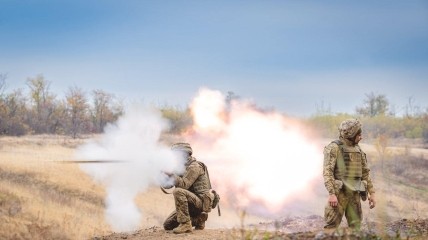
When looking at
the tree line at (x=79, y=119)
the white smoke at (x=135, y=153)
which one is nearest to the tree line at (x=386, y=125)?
the tree line at (x=79, y=119)

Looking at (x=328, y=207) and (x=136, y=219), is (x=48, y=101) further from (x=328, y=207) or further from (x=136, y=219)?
(x=328, y=207)

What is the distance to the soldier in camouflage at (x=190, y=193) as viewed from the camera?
12.2 metres

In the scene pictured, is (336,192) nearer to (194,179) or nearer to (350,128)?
(350,128)

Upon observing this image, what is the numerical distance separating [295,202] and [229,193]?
3920mm

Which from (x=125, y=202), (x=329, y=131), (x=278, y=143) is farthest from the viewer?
(x=329, y=131)

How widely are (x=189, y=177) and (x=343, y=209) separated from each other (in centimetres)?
333

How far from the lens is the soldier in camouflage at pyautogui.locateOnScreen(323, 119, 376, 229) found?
34.0 ft

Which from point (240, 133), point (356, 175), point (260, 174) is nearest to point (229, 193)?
point (260, 174)

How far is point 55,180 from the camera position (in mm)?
23797

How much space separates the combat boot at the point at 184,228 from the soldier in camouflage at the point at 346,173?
10.7 feet

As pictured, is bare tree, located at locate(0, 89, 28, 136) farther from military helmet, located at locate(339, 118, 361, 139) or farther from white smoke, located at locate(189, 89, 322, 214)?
military helmet, located at locate(339, 118, 361, 139)

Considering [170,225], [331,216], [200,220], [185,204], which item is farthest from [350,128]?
[170,225]

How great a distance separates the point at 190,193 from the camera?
1232cm

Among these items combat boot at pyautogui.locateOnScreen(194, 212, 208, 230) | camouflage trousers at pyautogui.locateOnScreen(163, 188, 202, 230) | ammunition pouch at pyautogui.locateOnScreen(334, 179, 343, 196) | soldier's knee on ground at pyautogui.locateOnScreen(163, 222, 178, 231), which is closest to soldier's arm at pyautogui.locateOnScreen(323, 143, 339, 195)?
ammunition pouch at pyautogui.locateOnScreen(334, 179, 343, 196)
